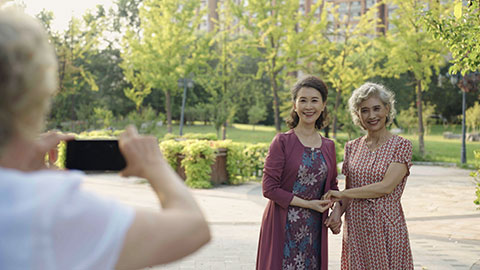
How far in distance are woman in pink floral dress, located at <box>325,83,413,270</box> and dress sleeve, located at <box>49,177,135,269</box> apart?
2.26 meters

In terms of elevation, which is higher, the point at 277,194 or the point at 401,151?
the point at 401,151

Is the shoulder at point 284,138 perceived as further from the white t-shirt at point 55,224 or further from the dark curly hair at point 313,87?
the white t-shirt at point 55,224

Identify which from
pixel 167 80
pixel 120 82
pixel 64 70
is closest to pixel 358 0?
pixel 120 82

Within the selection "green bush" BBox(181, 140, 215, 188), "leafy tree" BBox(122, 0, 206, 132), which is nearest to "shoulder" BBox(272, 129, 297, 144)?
"green bush" BBox(181, 140, 215, 188)

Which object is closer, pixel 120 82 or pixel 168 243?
pixel 168 243

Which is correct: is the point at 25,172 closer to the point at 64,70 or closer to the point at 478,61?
the point at 478,61

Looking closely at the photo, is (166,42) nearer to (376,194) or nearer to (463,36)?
(463,36)

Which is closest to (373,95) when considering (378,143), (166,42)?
(378,143)

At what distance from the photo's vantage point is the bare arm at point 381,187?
3.03 metres

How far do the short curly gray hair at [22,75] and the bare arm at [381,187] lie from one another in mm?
2361

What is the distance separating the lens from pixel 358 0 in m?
66.9

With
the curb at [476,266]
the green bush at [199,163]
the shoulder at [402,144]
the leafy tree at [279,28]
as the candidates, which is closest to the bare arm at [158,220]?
the shoulder at [402,144]

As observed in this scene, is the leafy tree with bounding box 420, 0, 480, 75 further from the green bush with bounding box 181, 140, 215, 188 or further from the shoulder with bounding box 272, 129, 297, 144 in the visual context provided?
the green bush with bounding box 181, 140, 215, 188

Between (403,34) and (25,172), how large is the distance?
19787 millimetres
